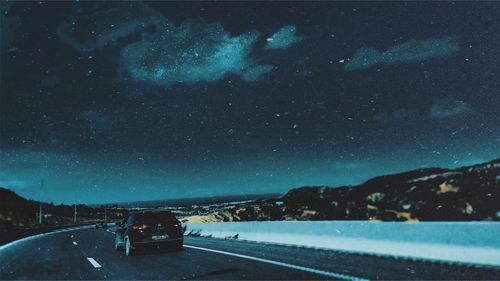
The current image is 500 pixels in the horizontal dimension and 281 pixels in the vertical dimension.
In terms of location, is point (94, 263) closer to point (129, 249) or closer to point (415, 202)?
point (129, 249)

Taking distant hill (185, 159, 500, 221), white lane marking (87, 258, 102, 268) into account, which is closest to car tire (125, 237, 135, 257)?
white lane marking (87, 258, 102, 268)

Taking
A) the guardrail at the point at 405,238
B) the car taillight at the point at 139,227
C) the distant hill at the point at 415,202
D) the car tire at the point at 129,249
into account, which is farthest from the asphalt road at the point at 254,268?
the distant hill at the point at 415,202

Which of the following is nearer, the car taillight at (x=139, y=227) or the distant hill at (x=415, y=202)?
the car taillight at (x=139, y=227)

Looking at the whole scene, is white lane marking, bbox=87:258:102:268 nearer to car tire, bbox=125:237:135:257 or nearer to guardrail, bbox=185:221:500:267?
car tire, bbox=125:237:135:257

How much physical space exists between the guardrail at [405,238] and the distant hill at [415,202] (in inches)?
224

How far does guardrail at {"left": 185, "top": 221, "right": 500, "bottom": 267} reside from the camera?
783 cm

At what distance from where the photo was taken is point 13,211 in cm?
10531

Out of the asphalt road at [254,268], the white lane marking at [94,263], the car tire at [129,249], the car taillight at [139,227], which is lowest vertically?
the white lane marking at [94,263]

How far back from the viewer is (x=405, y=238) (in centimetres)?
976

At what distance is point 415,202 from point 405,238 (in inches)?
540

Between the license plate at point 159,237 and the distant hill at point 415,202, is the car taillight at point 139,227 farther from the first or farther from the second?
the distant hill at point 415,202

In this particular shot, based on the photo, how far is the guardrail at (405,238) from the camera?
783cm

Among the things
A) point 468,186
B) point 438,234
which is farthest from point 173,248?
point 468,186

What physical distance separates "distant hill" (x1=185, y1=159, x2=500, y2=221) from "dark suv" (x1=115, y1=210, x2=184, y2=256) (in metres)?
7.25
